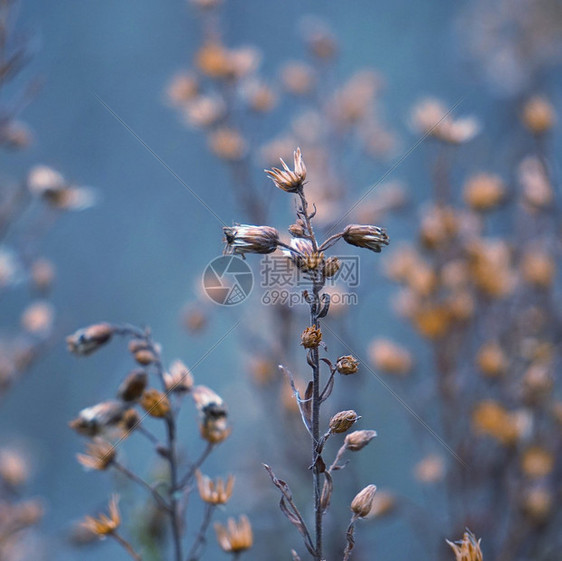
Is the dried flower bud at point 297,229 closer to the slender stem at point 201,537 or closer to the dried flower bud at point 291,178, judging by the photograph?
the dried flower bud at point 291,178

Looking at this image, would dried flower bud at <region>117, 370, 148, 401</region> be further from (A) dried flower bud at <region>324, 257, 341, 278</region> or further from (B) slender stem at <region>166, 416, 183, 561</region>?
(A) dried flower bud at <region>324, 257, 341, 278</region>

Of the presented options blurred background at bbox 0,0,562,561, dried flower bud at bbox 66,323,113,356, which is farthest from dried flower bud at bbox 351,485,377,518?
blurred background at bbox 0,0,562,561

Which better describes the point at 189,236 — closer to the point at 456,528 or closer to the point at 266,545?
the point at 266,545

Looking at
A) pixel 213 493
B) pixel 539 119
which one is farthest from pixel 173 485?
pixel 539 119

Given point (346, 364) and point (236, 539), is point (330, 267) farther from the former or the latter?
point (236, 539)

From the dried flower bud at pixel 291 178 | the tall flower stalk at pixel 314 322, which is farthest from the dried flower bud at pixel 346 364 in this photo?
the dried flower bud at pixel 291 178

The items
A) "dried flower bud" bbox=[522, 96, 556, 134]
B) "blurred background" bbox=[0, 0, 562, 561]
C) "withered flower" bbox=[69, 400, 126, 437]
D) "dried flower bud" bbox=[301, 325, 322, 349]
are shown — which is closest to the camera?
"dried flower bud" bbox=[301, 325, 322, 349]

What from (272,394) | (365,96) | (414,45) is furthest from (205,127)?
(414,45)
